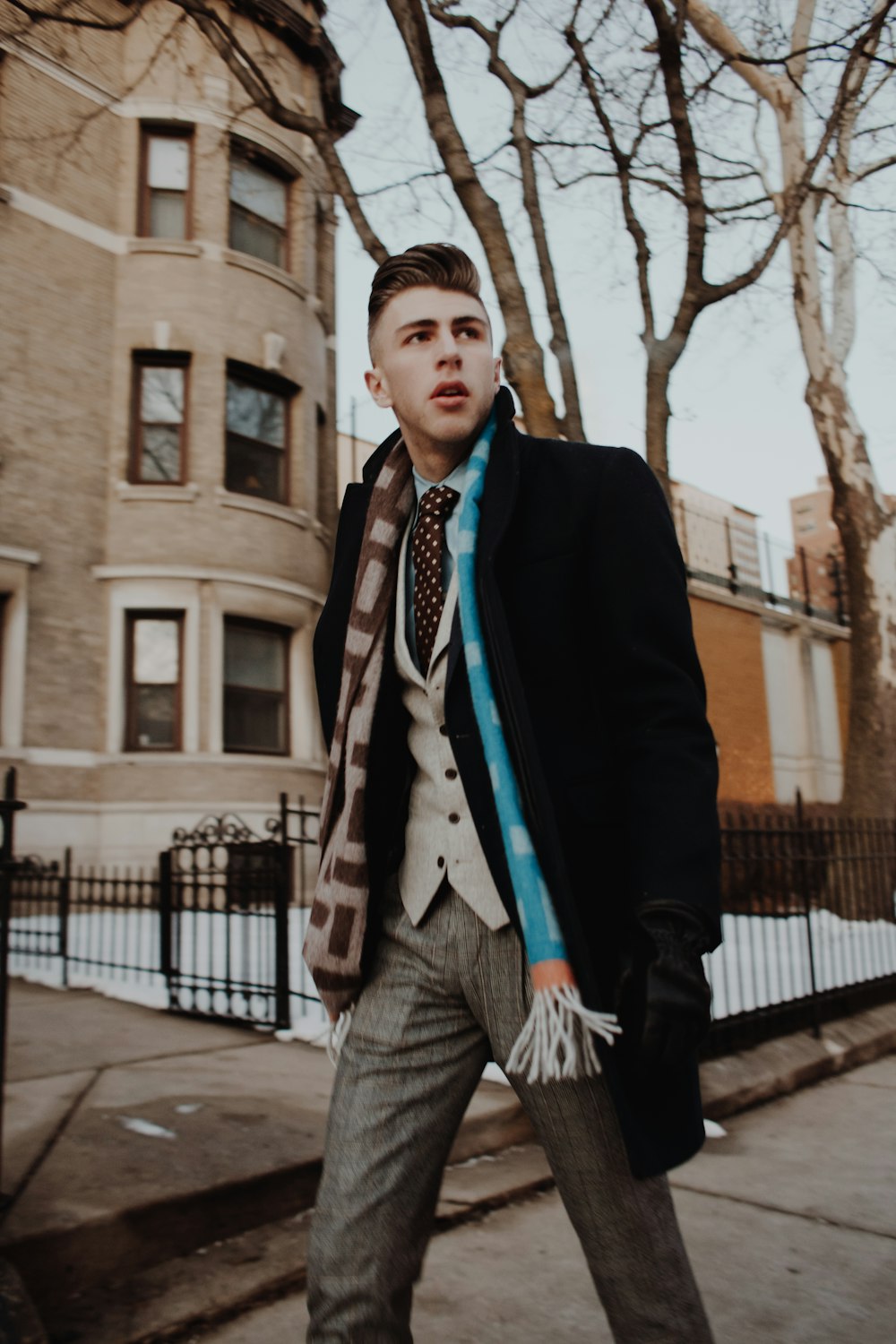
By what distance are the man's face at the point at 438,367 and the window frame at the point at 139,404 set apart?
1254 cm

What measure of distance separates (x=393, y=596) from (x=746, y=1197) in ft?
9.99

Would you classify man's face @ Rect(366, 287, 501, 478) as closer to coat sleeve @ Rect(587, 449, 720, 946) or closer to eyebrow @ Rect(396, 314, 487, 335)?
eyebrow @ Rect(396, 314, 487, 335)

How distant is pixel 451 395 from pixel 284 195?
15800 mm

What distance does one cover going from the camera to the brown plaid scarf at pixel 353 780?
71.1 inches

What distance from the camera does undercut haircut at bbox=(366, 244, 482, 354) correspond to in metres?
1.96

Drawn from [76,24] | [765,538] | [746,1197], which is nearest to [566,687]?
[746,1197]

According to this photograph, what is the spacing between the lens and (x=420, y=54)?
6.84m

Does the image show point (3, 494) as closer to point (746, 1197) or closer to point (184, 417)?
point (184, 417)

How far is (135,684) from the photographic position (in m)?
13.5

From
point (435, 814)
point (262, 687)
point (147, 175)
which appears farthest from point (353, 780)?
point (147, 175)

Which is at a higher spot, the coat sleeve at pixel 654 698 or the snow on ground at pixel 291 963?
the coat sleeve at pixel 654 698

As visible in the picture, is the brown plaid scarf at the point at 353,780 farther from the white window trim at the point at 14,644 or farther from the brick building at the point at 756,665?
the brick building at the point at 756,665

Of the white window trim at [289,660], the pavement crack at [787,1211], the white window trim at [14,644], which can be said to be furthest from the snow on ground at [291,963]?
the white window trim at [289,660]

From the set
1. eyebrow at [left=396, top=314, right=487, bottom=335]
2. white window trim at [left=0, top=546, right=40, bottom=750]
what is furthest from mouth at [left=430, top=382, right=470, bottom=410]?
white window trim at [left=0, top=546, right=40, bottom=750]
